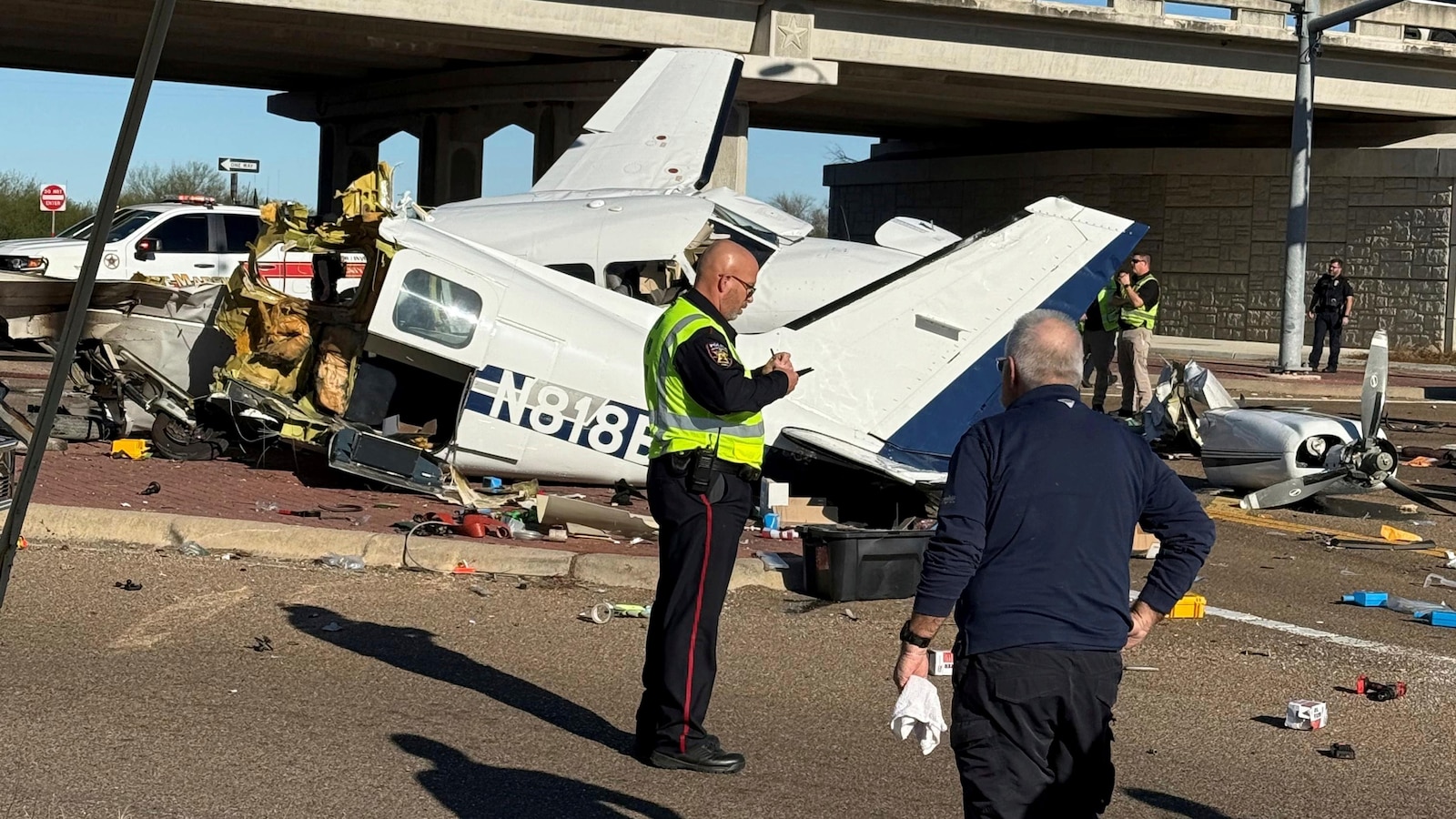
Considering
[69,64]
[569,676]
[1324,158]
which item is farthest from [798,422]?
[69,64]

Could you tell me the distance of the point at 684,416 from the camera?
577 centimetres

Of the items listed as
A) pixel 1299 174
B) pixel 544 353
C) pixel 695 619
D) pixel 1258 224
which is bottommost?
pixel 695 619

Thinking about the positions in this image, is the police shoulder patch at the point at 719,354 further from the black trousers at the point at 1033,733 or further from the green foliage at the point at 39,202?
the green foliage at the point at 39,202

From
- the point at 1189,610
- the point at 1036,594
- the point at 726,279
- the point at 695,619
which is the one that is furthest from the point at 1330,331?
the point at 1036,594

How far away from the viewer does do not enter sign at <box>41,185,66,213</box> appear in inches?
1385

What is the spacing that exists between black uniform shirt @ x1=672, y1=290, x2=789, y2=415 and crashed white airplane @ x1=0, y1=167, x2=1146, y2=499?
4.75 metres

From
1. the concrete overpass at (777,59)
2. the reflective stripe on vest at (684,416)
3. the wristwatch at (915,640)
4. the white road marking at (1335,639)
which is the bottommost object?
the white road marking at (1335,639)

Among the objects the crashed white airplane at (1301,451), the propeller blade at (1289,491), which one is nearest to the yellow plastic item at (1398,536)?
the crashed white airplane at (1301,451)

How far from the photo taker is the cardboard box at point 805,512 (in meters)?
10.7

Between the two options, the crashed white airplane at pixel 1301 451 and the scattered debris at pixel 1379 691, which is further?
the crashed white airplane at pixel 1301 451

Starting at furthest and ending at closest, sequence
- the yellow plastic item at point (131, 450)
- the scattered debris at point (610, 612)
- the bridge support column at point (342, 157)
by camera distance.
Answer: the bridge support column at point (342, 157) → the yellow plastic item at point (131, 450) → the scattered debris at point (610, 612)

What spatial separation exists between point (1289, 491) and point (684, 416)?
7836mm

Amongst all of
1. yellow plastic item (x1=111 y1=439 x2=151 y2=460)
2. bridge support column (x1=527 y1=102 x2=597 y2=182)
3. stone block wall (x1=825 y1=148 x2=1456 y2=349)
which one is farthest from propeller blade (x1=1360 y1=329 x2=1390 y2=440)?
stone block wall (x1=825 y1=148 x2=1456 y2=349)

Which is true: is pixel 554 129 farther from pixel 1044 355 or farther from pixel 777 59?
pixel 1044 355
